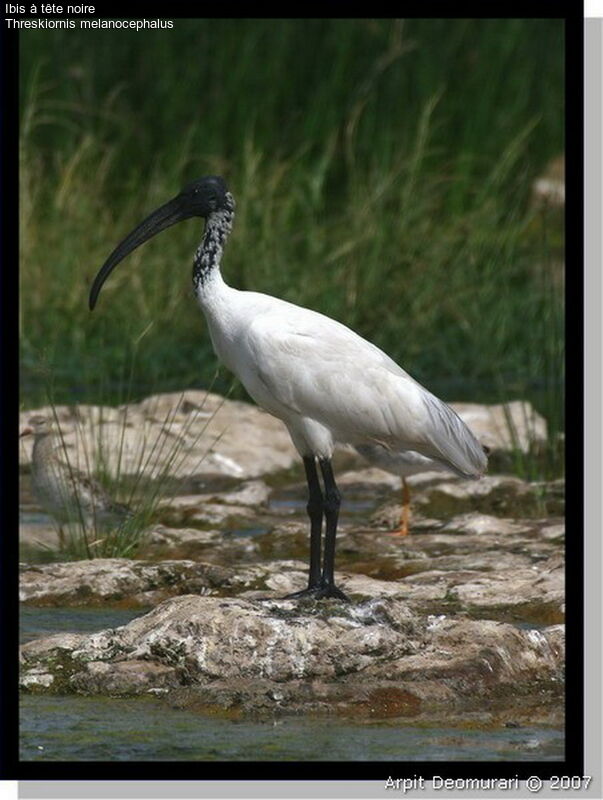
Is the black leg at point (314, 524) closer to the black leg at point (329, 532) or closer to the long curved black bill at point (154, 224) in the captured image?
the black leg at point (329, 532)

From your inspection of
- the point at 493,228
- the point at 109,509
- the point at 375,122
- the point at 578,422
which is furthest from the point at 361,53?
the point at 578,422

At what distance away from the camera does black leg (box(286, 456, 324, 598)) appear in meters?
7.74

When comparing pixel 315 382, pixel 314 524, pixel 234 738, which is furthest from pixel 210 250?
pixel 234 738

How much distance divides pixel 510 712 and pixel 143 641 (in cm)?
131

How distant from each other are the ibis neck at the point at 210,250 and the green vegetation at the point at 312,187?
12.2ft

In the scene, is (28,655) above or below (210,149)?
below

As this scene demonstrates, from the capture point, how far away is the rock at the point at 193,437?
1073cm

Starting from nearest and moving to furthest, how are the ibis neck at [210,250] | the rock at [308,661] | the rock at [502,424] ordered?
the rock at [308,661], the ibis neck at [210,250], the rock at [502,424]

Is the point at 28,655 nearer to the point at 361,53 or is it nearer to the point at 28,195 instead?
the point at 28,195

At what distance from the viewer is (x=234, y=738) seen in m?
6.41

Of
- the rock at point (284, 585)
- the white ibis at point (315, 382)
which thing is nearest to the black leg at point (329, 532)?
the white ibis at point (315, 382)

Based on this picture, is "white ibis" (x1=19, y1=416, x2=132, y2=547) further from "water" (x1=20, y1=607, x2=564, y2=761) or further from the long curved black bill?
"water" (x1=20, y1=607, x2=564, y2=761)

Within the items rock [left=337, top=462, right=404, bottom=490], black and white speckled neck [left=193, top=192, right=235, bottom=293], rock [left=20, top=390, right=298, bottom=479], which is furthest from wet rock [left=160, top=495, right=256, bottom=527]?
black and white speckled neck [left=193, top=192, right=235, bottom=293]

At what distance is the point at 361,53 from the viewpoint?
16250mm
